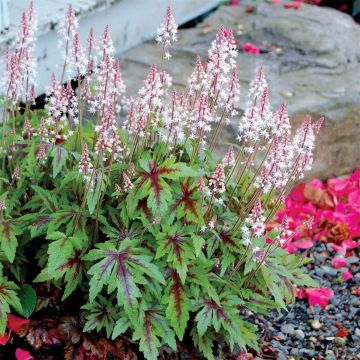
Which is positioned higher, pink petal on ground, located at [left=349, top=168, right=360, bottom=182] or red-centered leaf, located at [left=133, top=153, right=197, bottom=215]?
red-centered leaf, located at [left=133, top=153, right=197, bottom=215]

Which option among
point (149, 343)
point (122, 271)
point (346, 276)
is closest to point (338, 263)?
point (346, 276)

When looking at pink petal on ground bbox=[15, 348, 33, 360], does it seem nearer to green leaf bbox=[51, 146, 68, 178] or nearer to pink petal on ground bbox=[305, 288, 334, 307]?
green leaf bbox=[51, 146, 68, 178]

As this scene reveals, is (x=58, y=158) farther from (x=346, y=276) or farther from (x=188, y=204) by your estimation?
(x=346, y=276)

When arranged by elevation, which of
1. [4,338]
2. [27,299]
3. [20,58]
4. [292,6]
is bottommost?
[4,338]

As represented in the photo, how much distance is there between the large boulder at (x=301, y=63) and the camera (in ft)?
16.1

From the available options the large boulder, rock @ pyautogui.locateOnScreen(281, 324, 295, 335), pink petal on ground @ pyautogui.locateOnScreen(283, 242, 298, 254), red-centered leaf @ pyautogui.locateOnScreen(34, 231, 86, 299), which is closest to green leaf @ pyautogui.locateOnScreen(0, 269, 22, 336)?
red-centered leaf @ pyautogui.locateOnScreen(34, 231, 86, 299)

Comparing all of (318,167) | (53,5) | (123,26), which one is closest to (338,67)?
(318,167)

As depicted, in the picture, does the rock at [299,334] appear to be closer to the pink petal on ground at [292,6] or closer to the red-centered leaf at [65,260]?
the red-centered leaf at [65,260]

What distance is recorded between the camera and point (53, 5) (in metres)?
4.75

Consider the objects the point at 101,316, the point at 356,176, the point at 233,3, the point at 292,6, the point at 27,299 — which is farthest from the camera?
the point at 233,3

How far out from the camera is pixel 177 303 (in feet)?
9.25

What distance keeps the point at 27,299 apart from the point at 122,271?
22.7 inches

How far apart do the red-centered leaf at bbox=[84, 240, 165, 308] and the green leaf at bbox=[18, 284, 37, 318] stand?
42cm

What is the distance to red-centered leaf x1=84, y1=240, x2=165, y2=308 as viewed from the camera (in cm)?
267
